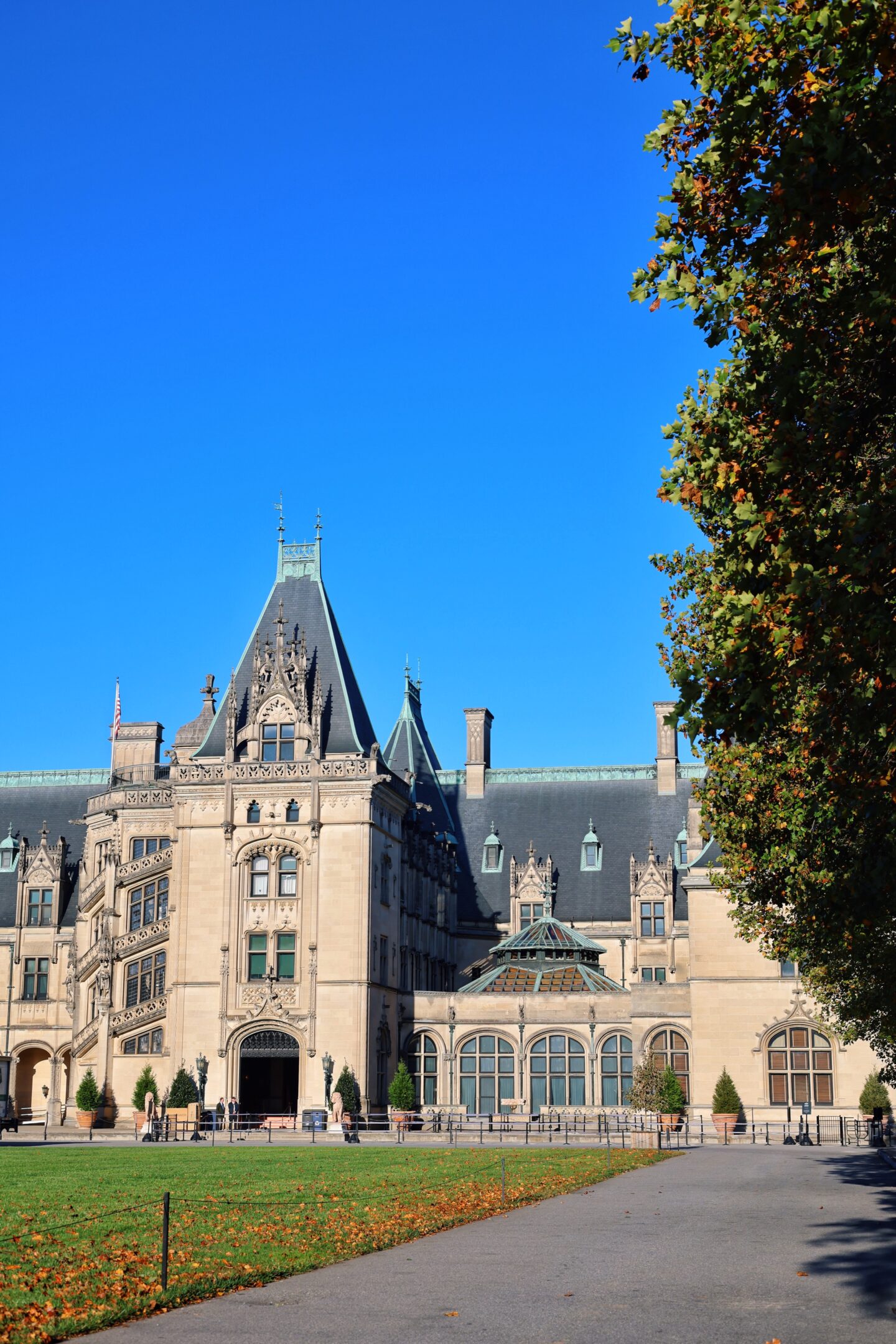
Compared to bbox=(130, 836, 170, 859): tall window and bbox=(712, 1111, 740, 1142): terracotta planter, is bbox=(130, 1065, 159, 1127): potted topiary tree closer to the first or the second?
bbox=(130, 836, 170, 859): tall window

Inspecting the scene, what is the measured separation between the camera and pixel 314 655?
65.8 m

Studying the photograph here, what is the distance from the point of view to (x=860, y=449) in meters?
16.4

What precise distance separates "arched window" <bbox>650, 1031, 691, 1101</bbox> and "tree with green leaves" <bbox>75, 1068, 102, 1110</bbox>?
22093 mm

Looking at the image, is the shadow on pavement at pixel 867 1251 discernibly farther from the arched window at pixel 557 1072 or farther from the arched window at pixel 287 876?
the arched window at pixel 287 876

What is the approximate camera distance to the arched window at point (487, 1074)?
63281mm

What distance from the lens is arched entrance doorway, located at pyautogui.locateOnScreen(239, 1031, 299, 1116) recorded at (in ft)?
201

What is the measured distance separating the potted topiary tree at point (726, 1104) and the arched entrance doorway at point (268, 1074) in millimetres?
16219

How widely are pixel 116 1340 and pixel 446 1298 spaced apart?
3.56 metres

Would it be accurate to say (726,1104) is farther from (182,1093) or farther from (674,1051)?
(182,1093)

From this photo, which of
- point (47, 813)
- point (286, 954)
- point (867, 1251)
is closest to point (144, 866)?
point (286, 954)

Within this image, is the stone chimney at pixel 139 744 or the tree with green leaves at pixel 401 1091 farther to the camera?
the stone chimney at pixel 139 744

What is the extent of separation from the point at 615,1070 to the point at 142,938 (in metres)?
20.1

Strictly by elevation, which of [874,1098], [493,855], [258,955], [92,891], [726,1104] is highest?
[493,855]

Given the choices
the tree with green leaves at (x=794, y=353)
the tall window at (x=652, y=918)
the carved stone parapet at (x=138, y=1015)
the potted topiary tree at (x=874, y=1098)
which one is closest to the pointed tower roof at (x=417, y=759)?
the tall window at (x=652, y=918)
